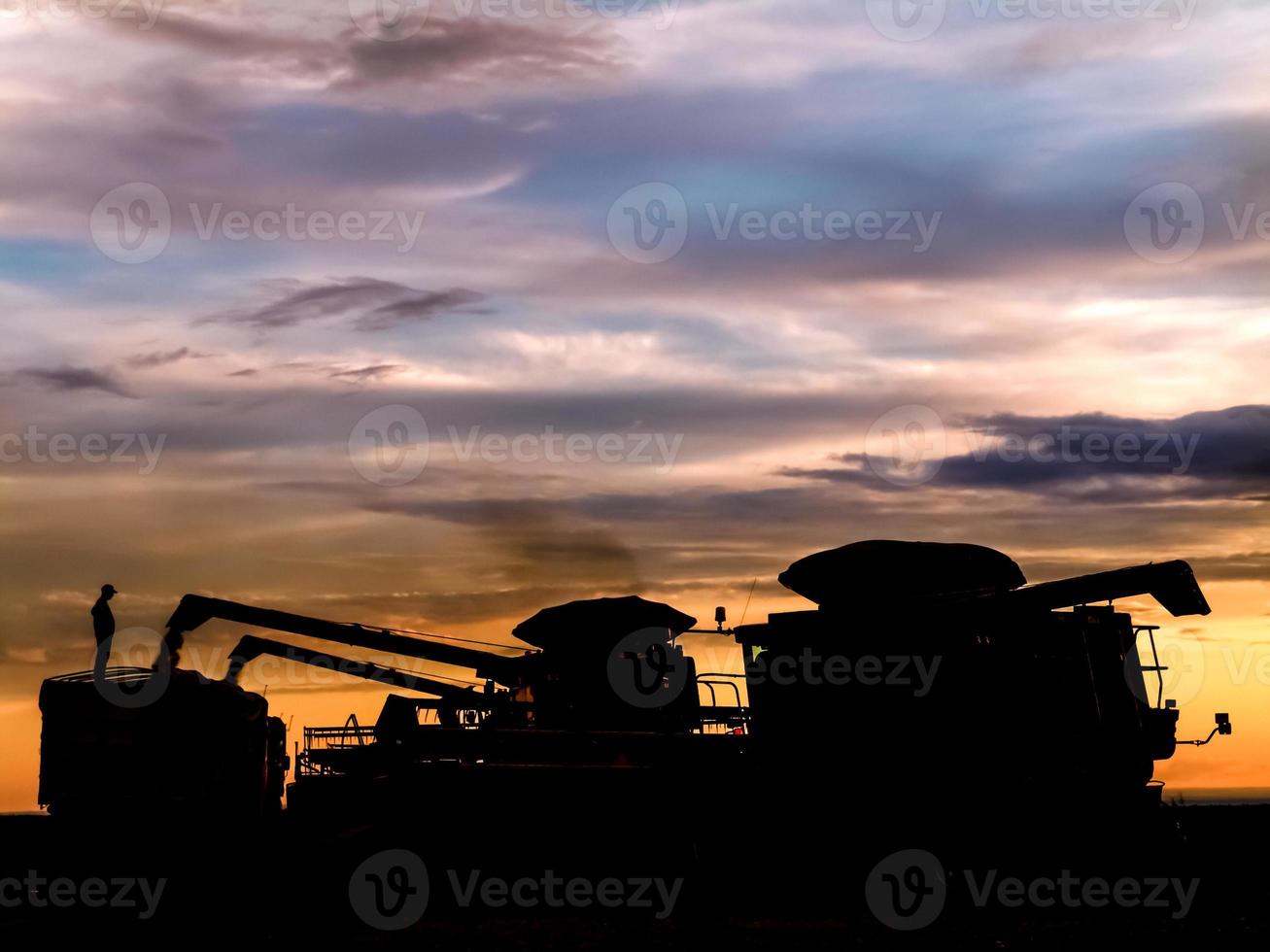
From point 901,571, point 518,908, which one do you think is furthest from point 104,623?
point 901,571

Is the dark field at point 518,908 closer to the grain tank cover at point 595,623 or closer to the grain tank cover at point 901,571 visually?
the grain tank cover at point 901,571

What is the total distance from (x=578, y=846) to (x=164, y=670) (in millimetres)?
9965

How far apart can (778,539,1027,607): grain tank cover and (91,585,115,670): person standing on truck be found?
15512 millimetres

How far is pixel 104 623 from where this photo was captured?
104 feet

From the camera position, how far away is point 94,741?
30.5 metres

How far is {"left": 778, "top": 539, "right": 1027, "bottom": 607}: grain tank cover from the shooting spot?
105ft

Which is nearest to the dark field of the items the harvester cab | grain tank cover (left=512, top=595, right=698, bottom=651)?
the harvester cab

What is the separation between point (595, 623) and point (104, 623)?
41.8 feet

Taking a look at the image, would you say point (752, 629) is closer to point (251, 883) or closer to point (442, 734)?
point (442, 734)

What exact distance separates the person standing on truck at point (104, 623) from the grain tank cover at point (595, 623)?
11657mm

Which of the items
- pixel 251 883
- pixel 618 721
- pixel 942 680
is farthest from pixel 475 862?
pixel 942 680

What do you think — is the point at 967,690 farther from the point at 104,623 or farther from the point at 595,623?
the point at 104,623

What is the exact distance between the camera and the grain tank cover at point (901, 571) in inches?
1262

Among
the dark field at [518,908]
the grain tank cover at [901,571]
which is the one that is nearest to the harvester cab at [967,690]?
the grain tank cover at [901,571]
